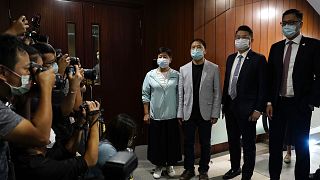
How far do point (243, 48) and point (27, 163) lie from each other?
7.08ft

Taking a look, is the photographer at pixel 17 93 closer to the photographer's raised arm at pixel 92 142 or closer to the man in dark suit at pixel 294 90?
the photographer's raised arm at pixel 92 142

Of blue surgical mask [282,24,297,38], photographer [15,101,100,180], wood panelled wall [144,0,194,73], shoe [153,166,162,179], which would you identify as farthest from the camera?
wood panelled wall [144,0,194,73]

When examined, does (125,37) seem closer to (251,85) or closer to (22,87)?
(251,85)

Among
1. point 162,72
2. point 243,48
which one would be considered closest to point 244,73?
point 243,48

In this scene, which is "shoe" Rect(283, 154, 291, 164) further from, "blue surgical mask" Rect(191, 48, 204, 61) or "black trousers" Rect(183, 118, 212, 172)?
"blue surgical mask" Rect(191, 48, 204, 61)

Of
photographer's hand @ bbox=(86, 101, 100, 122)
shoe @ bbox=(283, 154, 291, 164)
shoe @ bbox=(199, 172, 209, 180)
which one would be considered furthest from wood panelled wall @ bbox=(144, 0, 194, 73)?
photographer's hand @ bbox=(86, 101, 100, 122)

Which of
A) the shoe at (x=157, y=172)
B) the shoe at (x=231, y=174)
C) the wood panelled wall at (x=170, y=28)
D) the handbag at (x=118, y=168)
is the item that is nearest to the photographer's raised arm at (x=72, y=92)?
the handbag at (x=118, y=168)

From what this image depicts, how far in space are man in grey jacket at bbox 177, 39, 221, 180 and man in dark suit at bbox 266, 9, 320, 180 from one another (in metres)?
0.54

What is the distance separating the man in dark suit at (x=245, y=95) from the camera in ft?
8.79

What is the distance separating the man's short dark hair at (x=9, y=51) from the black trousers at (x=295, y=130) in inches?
81.4

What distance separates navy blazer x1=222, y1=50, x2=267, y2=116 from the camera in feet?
8.64

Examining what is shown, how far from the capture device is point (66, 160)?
4.74 feet

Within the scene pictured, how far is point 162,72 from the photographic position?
122 inches

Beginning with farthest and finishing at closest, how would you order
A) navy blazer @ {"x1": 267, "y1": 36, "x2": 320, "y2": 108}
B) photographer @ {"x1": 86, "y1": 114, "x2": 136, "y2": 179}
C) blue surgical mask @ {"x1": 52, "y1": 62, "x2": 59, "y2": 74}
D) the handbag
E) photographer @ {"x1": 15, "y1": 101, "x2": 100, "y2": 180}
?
1. navy blazer @ {"x1": 267, "y1": 36, "x2": 320, "y2": 108}
2. blue surgical mask @ {"x1": 52, "y1": 62, "x2": 59, "y2": 74}
3. photographer @ {"x1": 86, "y1": 114, "x2": 136, "y2": 179}
4. photographer @ {"x1": 15, "y1": 101, "x2": 100, "y2": 180}
5. the handbag
